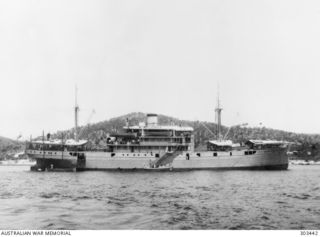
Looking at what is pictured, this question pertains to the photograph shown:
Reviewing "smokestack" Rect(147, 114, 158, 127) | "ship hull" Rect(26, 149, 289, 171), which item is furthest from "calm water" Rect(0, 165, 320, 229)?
"smokestack" Rect(147, 114, 158, 127)

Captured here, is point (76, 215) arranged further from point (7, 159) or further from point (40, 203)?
point (7, 159)

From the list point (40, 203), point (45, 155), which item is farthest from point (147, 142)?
point (40, 203)

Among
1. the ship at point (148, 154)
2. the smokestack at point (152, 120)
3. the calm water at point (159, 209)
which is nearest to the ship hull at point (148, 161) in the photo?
the ship at point (148, 154)

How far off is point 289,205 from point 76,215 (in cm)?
1039

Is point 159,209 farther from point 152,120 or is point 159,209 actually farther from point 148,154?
point 152,120

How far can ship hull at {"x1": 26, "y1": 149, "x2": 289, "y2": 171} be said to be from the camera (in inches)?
2041

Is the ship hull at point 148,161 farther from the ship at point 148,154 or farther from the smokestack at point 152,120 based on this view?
the smokestack at point 152,120

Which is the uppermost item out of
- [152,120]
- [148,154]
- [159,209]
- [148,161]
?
[152,120]

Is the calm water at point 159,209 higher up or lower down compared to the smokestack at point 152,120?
lower down

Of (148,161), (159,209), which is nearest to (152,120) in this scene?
(148,161)

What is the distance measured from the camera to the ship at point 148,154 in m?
51.9

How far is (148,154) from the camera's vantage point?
52.1 metres

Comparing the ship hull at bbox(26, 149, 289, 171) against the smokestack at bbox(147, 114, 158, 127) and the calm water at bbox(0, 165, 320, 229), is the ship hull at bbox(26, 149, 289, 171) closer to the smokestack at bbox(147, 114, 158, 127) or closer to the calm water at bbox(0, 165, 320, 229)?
the smokestack at bbox(147, 114, 158, 127)

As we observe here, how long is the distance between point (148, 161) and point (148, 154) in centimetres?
91
